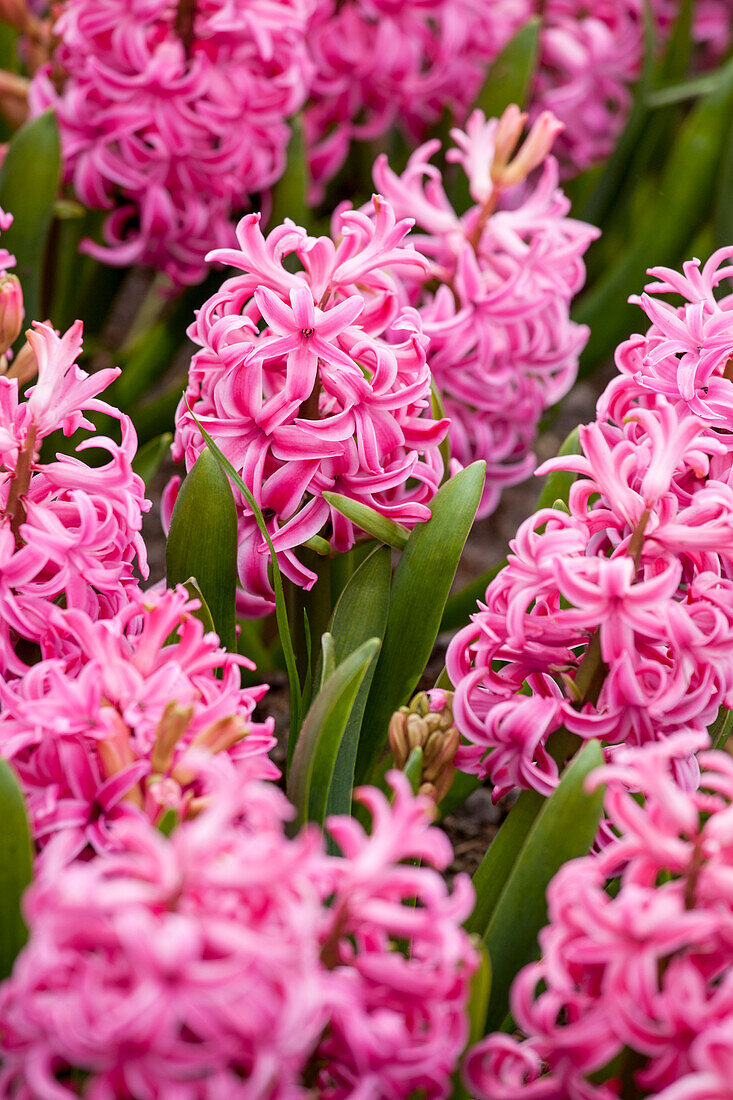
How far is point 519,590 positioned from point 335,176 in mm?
1529

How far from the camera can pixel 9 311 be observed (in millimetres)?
1039

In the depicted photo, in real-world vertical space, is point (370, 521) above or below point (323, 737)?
above

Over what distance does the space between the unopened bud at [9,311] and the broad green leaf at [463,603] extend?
1.81ft

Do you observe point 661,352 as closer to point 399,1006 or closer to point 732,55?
point 399,1006

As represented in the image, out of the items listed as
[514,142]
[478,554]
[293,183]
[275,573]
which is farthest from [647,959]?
[478,554]

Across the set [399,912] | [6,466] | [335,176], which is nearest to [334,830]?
[399,912]

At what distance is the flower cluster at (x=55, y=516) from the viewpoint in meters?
0.81

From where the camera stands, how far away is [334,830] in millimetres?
614

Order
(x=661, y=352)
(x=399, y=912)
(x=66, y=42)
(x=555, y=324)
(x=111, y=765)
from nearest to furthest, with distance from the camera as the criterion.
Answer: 1. (x=399, y=912)
2. (x=111, y=765)
3. (x=661, y=352)
4. (x=555, y=324)
5. (x=66, y=42)

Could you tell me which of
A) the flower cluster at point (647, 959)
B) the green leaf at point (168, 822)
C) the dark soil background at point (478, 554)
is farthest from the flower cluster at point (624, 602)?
the dark soil background at point (478, 554)

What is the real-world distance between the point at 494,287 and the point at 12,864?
824 millimetres

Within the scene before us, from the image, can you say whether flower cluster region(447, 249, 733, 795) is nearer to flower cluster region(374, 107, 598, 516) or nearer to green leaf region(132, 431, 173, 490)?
flower cluster region(374, 107, 598, 516)

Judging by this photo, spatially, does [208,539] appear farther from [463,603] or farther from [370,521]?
[463,603]

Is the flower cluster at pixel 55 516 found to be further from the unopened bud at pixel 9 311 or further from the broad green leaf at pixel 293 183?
the broad green leaf at pixel 293 183
